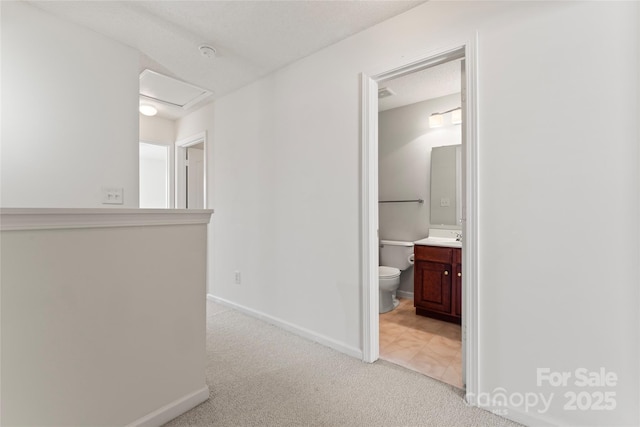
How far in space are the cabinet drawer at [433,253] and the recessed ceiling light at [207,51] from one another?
2.59m

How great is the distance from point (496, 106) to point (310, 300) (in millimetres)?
1902

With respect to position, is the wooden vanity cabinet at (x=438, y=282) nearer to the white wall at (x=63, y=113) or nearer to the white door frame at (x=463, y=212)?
the white door frame at (x=463, y=212)

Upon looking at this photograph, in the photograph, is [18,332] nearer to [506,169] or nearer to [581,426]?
[506,169]

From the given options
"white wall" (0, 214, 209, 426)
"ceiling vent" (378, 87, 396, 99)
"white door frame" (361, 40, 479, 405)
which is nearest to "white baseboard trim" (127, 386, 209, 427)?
"white wall" (0, 214, 209, 426)

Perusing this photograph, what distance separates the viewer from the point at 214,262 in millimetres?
3473

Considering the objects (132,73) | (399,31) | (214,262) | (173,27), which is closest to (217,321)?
(214,262)

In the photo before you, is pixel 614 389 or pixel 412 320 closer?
pixel 614 389

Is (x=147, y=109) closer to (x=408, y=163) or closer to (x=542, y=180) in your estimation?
(x=408, y=163)

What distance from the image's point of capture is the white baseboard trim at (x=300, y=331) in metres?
2.14

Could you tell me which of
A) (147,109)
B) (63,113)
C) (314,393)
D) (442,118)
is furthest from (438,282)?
(147,109)

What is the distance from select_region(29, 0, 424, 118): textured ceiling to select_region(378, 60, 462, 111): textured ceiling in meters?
0.79

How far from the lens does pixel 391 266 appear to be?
3506 millimetres

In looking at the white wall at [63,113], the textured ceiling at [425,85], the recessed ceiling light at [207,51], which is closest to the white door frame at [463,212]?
the textured ceiling at [425,85]

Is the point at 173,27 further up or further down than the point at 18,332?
further up
